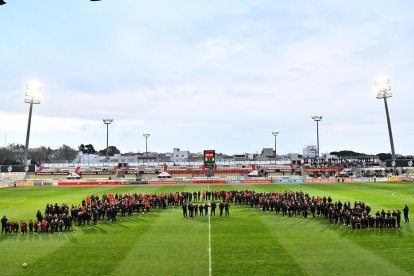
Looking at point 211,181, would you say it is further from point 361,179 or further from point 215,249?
point 215,249

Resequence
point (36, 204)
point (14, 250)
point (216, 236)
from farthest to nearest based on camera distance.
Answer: point (36, 204), point (216, 236), point (14, 250)

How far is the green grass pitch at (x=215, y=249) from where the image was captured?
17406mm

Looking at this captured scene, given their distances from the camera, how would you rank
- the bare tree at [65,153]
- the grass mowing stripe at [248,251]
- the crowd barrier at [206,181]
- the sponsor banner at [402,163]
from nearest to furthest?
1. the grass mowing stripe at [248,251]
2. the crowd barrier at [206,181]
3. the sponsor banner at [402,163]
4. the bare tree at [65,153]

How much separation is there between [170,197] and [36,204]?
14234mm

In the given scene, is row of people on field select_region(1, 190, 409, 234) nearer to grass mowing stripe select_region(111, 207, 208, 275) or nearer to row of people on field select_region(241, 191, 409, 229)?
row of people on field select_region(241, 191, 409, 229)

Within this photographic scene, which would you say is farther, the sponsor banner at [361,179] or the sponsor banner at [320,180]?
the sponsor banner at [320,180]

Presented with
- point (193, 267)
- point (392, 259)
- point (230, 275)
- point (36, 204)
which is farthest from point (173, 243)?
point (36, 204)

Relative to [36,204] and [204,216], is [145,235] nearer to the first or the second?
[204,216]

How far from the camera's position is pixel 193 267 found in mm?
17594

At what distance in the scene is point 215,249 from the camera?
20.9 meters

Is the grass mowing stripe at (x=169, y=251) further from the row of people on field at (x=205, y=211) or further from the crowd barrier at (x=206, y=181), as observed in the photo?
the crowd barrier at (x=206, y=181)

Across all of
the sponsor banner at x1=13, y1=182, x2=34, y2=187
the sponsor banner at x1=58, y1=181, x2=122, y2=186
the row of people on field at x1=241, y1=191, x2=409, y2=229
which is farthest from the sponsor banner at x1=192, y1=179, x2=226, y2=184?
the row of people on field at x1=241, y1=191, x2=409, y2=229

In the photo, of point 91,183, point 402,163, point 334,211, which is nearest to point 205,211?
point 334,211

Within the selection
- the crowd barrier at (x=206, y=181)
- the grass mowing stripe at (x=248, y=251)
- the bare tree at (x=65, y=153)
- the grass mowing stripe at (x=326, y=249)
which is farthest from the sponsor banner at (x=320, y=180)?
the bare tree at (x=65, y=153)
